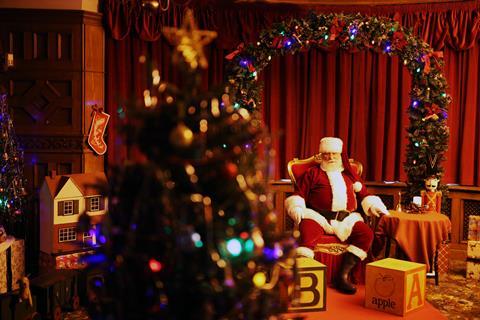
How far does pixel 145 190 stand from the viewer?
185 cm

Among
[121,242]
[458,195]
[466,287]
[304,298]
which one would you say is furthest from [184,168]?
[458,195]

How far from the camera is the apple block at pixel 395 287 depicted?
408 centimetres

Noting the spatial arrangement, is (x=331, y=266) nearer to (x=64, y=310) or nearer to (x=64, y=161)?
(x=64, y=310)

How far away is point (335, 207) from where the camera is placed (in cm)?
503

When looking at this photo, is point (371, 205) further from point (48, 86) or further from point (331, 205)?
point (48, 86)

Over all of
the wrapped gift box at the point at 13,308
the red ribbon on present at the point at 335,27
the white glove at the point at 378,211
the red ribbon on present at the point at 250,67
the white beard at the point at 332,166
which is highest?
the red ribbon on present at the point at 335,27

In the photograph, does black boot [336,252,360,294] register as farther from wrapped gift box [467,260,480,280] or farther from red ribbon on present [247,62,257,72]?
red ribbon on present [247,62,257,72]

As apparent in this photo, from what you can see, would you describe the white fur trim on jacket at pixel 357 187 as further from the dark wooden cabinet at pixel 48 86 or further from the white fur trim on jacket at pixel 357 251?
the dark wooden cabinet at pixel 48 86

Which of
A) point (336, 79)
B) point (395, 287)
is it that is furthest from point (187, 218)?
point (336, 79)

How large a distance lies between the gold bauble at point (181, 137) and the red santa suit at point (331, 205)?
2.92m

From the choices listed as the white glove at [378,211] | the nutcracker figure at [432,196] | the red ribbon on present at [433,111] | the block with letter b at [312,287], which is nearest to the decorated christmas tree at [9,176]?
the block with letter b at [312,287]

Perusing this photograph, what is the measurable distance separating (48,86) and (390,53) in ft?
11.1

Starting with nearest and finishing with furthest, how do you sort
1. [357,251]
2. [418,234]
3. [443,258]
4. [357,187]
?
[357,251]
[418,234]
[357,187]
[443,258]

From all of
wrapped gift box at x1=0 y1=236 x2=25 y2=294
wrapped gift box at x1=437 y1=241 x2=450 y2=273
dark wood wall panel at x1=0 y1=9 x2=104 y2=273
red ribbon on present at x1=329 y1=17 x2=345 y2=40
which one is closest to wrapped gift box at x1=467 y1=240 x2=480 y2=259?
wrapped gift box at x1=437 y1=241 x2=450 y2=273
